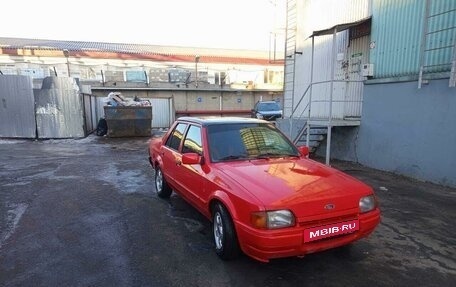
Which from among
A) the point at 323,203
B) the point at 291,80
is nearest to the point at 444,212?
the point at 323,203

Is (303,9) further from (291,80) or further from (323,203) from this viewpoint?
(323,203)

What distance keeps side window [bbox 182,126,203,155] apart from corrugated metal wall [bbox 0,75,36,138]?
14.5 m

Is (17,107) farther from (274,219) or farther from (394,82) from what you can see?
(274,219)

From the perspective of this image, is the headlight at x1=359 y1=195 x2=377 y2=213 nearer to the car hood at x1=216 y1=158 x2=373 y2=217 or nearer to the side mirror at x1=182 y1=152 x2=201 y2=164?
the car hood at x1=216 y1=158 x2=373 y2=217

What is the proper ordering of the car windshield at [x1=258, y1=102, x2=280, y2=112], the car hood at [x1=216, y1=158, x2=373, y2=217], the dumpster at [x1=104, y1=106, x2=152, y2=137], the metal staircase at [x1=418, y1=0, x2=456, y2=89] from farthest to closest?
the car windshield at [x1=258, y1=102, x2=280, y2=112] < the dumpster at [x1=104, y1=106, x2=152, y2=137] < the metal staircase at [x1=418, y1=0, x2=456, y2=89] < the car hood at [x1=216, y1=158, x2=373, y2=217]

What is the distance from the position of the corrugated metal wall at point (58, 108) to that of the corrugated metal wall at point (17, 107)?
374 mm

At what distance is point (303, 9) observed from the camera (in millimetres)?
Answer: 13055

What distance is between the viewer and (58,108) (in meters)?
16.9

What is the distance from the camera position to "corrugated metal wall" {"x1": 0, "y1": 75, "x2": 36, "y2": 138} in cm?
1661

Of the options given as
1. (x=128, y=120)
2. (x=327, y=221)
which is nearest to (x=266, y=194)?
(x=327, y=221)

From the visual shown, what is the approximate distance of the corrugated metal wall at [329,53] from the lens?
10.4m

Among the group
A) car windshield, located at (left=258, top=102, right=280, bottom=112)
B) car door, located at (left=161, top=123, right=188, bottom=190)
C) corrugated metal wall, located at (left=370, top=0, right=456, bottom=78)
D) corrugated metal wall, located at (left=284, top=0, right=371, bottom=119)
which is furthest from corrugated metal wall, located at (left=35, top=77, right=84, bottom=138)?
corrugated metal wall, located at (left=370, top=0, right=456, bottom=78)

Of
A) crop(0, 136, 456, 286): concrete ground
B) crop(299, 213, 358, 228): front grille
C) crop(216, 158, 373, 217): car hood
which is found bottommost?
crop(0, 136, 456, 286): concrete ground

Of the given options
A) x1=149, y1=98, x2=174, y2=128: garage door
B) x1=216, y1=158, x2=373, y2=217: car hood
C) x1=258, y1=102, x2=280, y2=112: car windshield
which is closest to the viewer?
x1=216, y1=158, x2=373, y2=217: car hood
